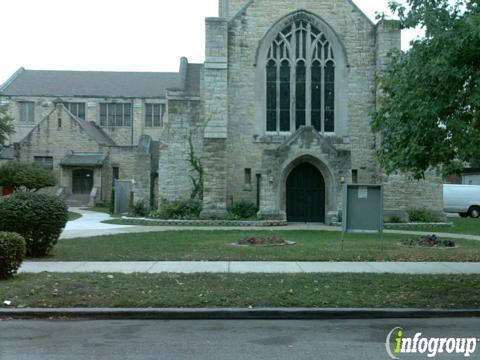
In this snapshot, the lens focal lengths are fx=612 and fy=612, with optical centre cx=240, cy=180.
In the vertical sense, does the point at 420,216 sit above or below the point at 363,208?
below

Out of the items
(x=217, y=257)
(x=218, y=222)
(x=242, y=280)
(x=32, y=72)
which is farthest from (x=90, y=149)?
(x=242, y=280)

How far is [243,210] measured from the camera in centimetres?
2742

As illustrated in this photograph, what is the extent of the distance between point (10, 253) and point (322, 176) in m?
18.6

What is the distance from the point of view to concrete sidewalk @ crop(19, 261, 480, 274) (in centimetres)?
1230

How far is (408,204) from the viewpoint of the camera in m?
28.4

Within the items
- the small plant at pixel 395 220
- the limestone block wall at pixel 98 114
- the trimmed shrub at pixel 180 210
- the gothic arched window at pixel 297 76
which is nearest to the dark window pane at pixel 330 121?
the gothic arched window at pixel 297 76

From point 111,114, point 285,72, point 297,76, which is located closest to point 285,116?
point 297,76

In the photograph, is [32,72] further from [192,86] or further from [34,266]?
[34,266]

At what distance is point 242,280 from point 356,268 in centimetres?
304

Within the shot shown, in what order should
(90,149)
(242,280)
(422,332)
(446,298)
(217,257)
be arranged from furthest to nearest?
(90,149) < (217,257) < (242,280) < (446,298) < (422,332)

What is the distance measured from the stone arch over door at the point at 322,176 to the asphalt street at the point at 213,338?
59.2 ft

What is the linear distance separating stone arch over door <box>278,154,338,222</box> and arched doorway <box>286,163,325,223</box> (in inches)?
10.4

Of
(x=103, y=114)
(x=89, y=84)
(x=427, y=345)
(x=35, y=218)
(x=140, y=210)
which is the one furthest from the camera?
(x=89, y=84)

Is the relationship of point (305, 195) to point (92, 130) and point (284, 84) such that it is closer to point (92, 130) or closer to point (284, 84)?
point (284, 84)
